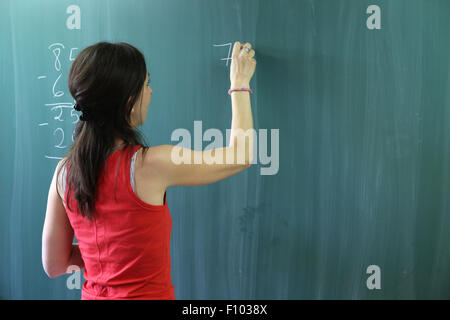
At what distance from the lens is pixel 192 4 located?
1140 mm

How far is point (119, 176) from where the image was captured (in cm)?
68

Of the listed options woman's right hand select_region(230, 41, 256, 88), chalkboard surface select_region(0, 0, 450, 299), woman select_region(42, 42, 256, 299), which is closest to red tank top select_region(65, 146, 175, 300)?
woman select_region(42, 42, 256, 299)

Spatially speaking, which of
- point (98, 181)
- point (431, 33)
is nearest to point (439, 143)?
point (431, 33)

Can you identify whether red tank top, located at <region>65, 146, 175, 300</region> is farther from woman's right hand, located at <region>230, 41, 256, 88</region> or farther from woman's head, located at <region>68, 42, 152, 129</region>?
woman's right hand, located at <region>230, 41, 256, 88</region>

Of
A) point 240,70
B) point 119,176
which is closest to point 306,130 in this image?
point 240,70

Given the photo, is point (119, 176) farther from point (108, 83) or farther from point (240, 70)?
point (240, 70)

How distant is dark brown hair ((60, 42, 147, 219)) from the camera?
66 cm

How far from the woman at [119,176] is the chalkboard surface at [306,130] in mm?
422

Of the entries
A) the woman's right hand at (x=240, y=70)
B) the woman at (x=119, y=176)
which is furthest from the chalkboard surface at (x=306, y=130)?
the woman at (x=119, y=176)

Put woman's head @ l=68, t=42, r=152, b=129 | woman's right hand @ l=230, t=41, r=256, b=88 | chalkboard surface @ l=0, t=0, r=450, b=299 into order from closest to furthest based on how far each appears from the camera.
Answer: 1. woman's head @ l=68, t=42, r=152, b=129
2. woman's right hand @ l=230, t=41, r=256, b=88
3. chalkboard surface @ l=0, t=0, r=450, b=299

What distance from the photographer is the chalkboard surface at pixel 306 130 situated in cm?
108

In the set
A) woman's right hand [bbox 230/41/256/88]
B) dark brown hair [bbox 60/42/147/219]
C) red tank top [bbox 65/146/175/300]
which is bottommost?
red tank top [bbox 65/146/175/300]

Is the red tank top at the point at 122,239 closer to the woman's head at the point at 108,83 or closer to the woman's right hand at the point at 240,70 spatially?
the woman's head at the point at 108,83

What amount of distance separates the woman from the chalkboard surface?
0.42 meters
